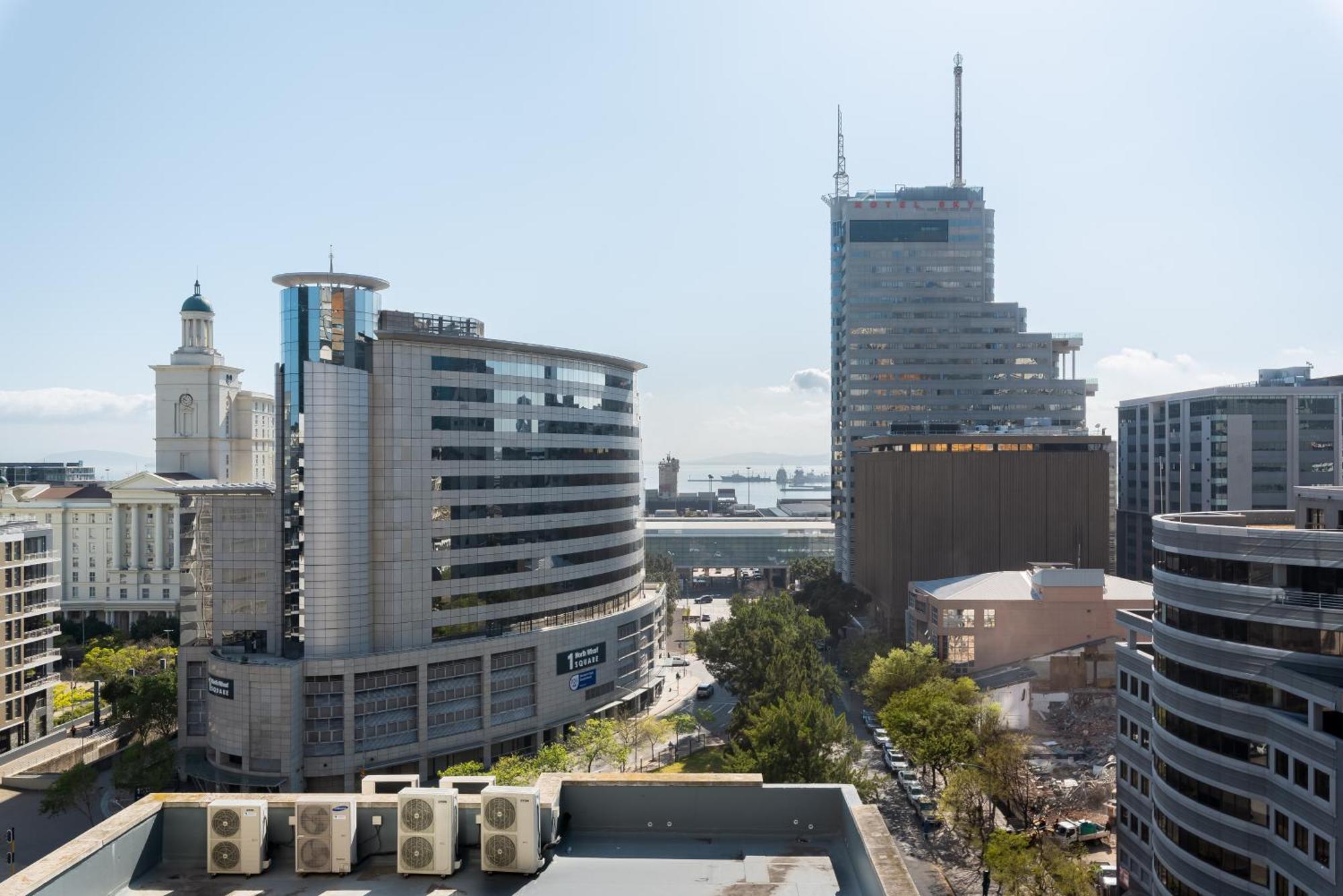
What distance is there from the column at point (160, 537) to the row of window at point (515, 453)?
252 ft

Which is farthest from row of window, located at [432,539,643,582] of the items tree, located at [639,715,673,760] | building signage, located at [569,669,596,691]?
tree, located at [639,715,673,760]

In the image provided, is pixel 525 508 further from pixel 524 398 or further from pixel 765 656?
pixel 765 656

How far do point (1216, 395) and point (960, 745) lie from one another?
88.2m

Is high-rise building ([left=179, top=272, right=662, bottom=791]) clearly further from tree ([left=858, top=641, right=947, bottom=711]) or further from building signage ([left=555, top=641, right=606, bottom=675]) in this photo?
tree ([left=858, top=641, right=947, bottom=711])

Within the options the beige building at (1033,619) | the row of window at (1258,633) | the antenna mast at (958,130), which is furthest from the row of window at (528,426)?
the antenna mast at (958,130)

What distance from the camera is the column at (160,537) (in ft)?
390

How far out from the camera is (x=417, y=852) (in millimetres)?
14406

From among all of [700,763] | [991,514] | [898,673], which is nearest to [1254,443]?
[991,514]

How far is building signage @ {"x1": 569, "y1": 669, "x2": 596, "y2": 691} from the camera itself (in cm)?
7100

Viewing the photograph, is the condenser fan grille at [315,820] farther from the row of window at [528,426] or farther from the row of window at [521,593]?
the row of window at [528,426]

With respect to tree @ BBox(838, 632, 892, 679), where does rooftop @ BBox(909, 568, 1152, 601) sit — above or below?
above

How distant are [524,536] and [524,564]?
223cm

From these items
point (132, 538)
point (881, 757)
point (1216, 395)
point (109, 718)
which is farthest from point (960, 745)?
point (132, 538)

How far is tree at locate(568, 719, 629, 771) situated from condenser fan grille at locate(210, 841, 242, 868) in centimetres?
4372
